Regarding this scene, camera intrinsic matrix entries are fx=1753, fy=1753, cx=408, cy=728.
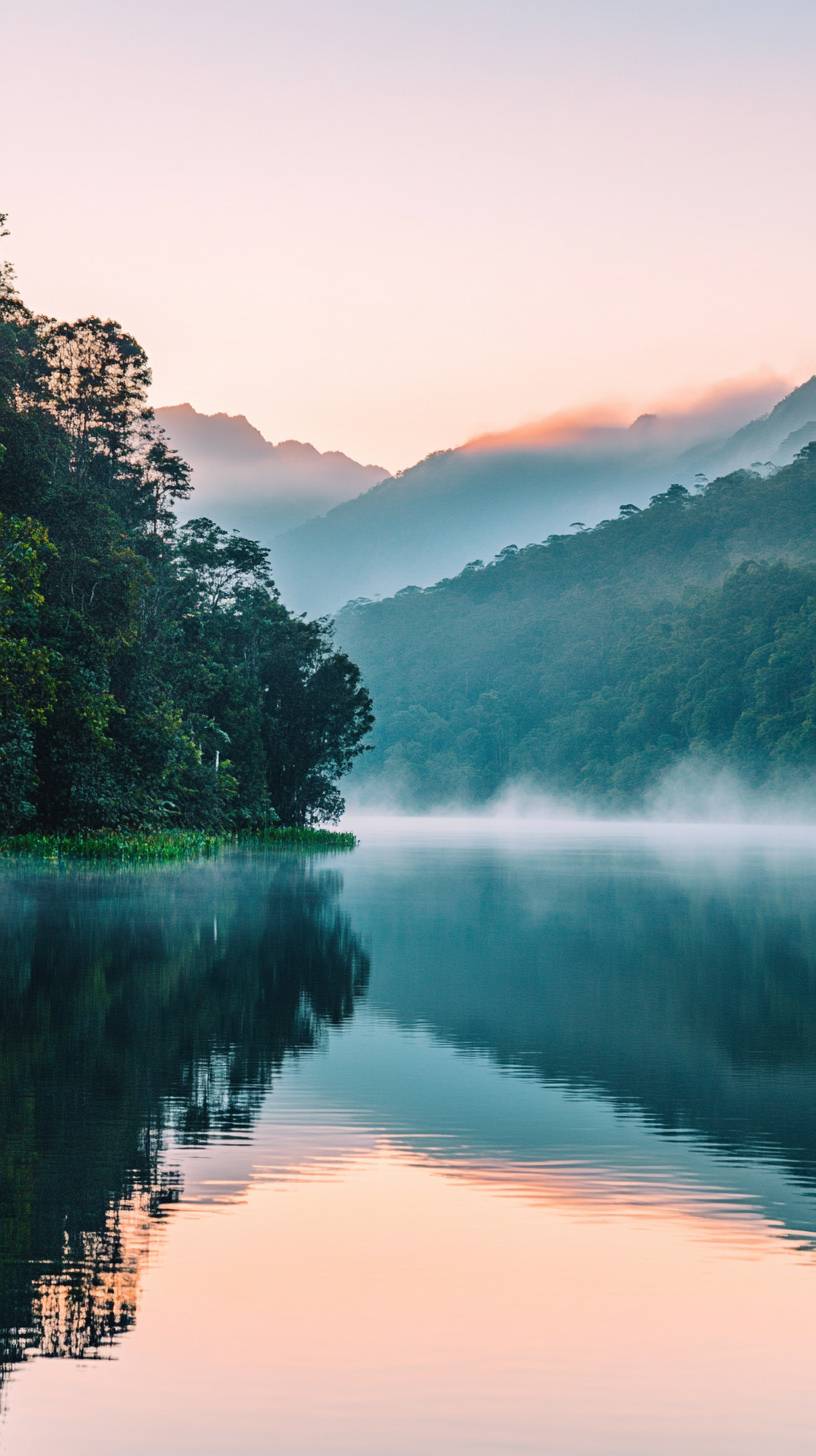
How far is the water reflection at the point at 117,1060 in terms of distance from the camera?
30.0ft

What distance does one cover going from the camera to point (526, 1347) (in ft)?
27.1

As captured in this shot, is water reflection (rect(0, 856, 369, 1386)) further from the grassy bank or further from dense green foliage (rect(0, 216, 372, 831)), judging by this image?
the grassy bank

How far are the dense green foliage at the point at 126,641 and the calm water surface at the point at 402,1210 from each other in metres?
25.6

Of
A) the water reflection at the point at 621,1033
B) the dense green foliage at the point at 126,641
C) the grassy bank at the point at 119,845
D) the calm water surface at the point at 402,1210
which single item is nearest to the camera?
the calm water surface at the point at 402,1210

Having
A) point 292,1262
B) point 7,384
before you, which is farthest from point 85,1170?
point 7,384

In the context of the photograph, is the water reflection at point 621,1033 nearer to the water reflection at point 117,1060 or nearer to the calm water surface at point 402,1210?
the calm water surface at point 402,1210

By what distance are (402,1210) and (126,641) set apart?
150 ft

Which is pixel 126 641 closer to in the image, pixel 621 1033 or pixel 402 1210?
pixel 621 1033

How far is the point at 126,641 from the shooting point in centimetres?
5547

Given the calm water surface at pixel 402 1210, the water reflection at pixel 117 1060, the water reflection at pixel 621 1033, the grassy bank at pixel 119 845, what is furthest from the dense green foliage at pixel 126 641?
Result: the calm water surface at pixel 402 1210

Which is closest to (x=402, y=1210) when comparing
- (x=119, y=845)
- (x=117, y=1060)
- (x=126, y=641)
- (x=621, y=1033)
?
(x=117, y=1060)

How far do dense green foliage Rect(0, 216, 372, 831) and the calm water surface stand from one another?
2558 centimetres

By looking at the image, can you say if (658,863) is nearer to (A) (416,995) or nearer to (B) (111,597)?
(B) (111,597)

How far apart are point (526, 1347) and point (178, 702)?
209 feet
